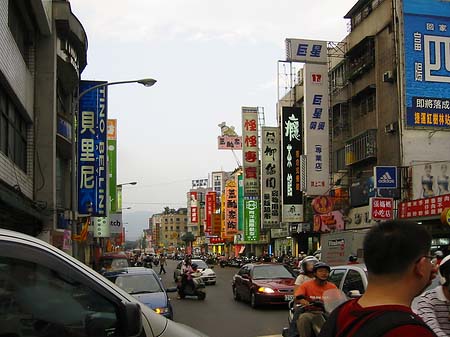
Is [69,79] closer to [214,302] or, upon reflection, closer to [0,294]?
[214,302]

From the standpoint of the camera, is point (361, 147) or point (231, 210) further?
point (231, 210)

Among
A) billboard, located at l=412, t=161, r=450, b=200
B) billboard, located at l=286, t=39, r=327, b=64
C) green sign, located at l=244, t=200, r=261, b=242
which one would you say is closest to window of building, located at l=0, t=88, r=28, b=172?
billboard, located at l=412, t=161, r=450, b=200

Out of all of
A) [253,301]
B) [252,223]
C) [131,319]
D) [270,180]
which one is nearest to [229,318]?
[253,301]

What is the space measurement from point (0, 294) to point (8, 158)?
1459cm

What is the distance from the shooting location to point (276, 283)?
17.7 m

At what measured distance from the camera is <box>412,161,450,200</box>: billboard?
3066cm

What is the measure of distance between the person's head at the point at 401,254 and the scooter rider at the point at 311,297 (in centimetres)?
507

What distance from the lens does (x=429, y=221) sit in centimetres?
2736

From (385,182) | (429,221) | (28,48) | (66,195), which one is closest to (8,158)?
(28,48)

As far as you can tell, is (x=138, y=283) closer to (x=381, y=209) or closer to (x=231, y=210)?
(x=381, y=209)

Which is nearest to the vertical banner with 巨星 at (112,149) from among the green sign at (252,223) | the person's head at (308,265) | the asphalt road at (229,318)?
the asphalt road at (229,318)

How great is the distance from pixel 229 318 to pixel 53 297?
12785mm

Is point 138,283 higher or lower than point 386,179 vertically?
lower

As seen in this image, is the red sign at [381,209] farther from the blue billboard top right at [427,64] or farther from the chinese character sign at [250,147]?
the chinese character sign at [250,147]
